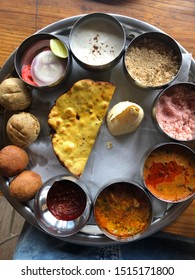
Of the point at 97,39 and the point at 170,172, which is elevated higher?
the point at 97,39

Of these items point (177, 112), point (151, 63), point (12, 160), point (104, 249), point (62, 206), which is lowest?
point (104, 249)

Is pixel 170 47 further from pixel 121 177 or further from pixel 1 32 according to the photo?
pixel 1 32

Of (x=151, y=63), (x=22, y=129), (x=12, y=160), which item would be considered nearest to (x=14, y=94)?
(x=22, y=129)

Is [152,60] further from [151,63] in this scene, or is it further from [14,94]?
[14,94]

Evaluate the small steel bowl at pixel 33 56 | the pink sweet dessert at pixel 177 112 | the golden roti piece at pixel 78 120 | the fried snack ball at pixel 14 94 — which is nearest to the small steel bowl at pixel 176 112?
the pink sweet dessert at pixel 177 112

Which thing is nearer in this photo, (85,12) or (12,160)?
(12,160)

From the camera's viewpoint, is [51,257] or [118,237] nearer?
[118,237]

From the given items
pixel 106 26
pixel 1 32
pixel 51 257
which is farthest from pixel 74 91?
pixel 51 257
